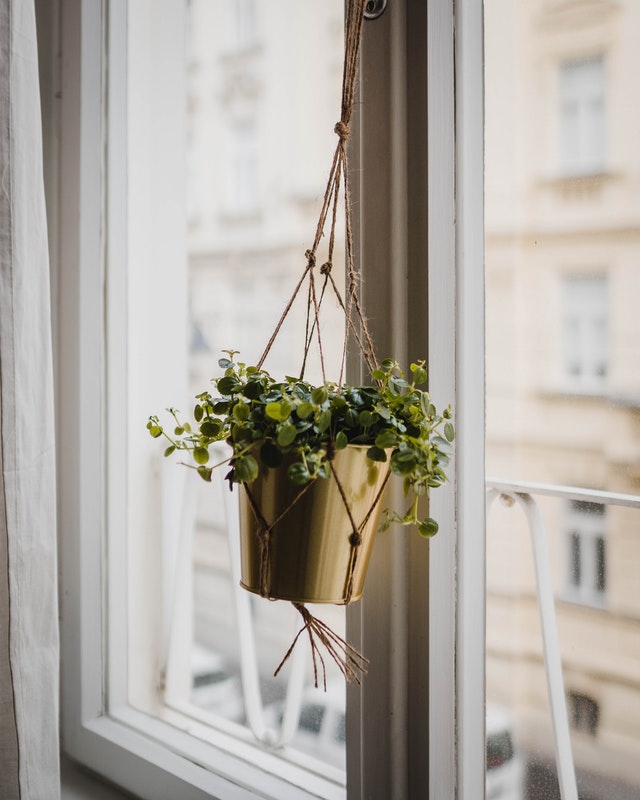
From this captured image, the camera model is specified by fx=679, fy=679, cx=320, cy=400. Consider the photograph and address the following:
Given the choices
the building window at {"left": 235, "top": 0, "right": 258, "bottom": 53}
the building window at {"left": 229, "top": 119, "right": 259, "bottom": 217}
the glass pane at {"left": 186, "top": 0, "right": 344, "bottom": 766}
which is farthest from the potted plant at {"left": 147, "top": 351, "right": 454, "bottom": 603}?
the building window at {"left": 235, "top": 0, "right": 258, "bottom": 53}

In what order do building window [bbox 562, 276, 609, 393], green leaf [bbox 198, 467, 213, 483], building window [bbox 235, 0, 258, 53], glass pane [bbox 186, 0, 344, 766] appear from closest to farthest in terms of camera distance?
green leaf [bbox 198, 467, 213, 483] < building window [bbox 562, 276, 609, 393] < glass pane [bbox 186, 0, 344, 766] < building window [bbox 235, 0, 258, 53]

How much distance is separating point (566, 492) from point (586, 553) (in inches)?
3.4

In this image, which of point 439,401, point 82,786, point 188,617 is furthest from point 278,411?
point 188,617

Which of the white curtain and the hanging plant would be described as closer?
the hanging plant

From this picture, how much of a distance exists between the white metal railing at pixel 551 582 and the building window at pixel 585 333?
0.15 m

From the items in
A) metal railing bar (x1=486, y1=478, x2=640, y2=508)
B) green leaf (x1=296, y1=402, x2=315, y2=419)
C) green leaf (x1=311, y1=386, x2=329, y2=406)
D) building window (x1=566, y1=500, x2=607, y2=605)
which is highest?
green leaf (x1=311, y1=386, x2=329, y2=406)

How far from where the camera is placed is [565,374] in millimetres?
959

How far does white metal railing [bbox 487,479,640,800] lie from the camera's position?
92cm

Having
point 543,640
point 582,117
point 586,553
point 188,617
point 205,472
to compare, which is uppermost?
point 582,117

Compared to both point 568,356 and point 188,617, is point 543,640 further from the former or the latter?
point 188,617

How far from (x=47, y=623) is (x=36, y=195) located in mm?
609

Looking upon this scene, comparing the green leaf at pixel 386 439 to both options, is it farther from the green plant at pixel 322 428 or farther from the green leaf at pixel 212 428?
the green leaf at pixel 212 428

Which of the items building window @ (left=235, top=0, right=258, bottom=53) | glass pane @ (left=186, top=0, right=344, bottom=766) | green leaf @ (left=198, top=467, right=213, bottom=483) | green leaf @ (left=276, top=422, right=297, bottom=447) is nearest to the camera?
green leaf @ (left=276, top=422, right=297, bottom=447)

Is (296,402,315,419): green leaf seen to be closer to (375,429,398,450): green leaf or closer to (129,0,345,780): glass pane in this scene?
(375,429,398,450): green leaf
